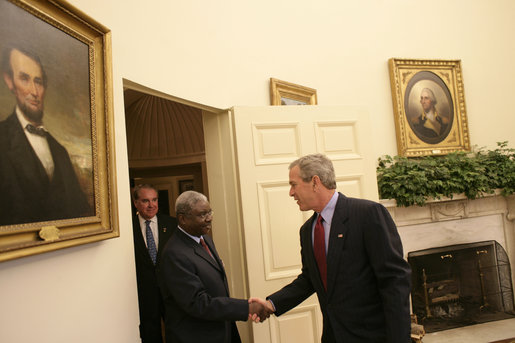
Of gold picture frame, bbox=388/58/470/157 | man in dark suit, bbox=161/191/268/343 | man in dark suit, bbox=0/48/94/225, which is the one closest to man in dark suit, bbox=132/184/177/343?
man in dark suit, bbox=161/191/268/343

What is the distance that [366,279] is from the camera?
7.41 ft

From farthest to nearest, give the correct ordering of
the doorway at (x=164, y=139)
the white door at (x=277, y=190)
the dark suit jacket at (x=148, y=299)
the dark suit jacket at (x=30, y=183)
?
the doorway at (x=164, y=139) < the white door at (x=277, y=190) < the dark suit jacket at (x=148, y=299) < the dark suit jacket at (x=30, y=183)

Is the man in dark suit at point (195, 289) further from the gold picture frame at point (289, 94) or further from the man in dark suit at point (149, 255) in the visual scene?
the gold picture frame at point (289, 94)

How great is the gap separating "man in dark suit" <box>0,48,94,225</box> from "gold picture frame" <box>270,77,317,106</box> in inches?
111

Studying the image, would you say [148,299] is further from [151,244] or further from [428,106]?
[428,106]

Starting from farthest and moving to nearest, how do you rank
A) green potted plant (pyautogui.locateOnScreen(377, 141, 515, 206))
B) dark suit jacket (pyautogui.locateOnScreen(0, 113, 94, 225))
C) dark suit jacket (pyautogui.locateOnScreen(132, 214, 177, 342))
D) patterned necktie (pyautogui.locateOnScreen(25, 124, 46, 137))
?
green potted plant (pyautogui.locateOnScreen(377, 141, 515, 206))
dark suit jacket (pyautogui.locateOnScreen(132, 214, 177, 342))
patterned necktie (pyautogui.locateOnScreen(25, 124, 46, 137))
dark suit jacket (pyautogui.locateOnScreen(0, 113, 94, 225))

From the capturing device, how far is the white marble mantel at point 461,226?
5.17 meters

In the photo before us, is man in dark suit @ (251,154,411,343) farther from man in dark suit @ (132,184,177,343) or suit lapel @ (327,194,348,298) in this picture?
man in dark suit @ (132,184,177,343)

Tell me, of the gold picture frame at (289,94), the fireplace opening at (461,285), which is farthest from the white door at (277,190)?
the fireplace opening at (461,285)

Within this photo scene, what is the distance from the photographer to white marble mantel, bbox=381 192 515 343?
17.0 ft

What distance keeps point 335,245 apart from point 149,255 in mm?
1861

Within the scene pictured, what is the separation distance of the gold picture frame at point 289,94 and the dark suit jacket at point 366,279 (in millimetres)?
2312

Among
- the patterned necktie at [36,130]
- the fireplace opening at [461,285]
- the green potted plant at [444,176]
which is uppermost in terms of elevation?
the patterned necktie at [36,130]

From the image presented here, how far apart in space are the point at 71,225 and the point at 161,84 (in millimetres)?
1479
